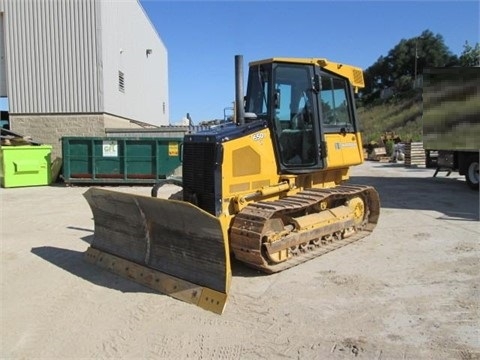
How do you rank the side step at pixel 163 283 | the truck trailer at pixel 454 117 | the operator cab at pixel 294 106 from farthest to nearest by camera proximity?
the truck trailer at pixel 454 117 → the operator cab at pixel 294 106 → the side step at pixel 163 283

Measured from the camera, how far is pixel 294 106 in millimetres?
6812

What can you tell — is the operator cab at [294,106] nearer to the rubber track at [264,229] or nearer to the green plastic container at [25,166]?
the rubber track at [264,229]

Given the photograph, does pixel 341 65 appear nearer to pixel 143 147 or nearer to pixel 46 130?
pixel 143 147

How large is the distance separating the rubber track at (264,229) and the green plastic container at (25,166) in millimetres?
11360

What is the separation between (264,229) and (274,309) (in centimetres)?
113

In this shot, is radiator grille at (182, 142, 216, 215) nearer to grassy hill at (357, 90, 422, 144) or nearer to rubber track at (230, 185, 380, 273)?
rubber track at (230, 185, 380, 273)

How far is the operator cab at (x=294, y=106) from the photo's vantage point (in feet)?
21.3

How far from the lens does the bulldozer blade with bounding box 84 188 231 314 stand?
4785mm

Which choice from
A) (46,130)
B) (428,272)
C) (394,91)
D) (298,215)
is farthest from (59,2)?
(394,91)

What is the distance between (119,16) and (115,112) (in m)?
4.76

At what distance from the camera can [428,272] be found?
5.78 meters

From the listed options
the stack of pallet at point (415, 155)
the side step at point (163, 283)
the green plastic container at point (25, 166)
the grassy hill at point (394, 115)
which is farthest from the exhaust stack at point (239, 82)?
the grassy hill at point (394, 115)

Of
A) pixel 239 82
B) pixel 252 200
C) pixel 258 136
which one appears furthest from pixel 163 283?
pixel 239 82

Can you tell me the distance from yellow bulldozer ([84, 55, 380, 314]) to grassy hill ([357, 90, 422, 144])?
35562mm
